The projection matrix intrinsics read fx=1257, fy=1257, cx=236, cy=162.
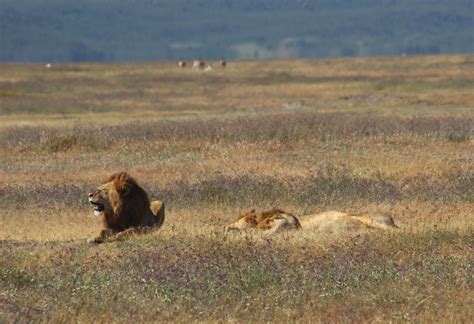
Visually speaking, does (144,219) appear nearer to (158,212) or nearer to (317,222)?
(158,212)

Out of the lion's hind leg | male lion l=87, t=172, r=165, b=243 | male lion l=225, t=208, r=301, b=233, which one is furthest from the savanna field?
male lion l=87, t=172, r=165, b=243

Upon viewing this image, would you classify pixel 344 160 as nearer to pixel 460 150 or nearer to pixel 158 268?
pixel 460 150

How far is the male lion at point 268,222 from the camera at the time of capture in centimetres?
1618

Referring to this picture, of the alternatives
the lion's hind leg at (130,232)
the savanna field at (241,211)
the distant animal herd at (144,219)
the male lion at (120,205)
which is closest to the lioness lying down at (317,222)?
the distant animal herd at (144,219)

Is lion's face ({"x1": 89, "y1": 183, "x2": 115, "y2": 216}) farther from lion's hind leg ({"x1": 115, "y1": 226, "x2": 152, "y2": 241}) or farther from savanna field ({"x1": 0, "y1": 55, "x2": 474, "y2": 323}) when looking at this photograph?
savanna field ({"x1": 0, "y1": 55, "x2": 474, "y2": 323})

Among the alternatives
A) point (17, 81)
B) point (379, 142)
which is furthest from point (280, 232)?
point (17, 81)

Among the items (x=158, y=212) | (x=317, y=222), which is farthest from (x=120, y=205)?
(x=317, y=222)

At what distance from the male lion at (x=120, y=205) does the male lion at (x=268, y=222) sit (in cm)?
123

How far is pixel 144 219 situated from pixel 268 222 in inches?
69.4

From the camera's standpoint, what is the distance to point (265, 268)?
13.1 m

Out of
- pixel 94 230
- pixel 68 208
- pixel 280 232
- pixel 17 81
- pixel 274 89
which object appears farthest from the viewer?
pixel 17 81

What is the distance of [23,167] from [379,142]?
28.6 ft

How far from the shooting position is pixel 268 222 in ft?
53.8

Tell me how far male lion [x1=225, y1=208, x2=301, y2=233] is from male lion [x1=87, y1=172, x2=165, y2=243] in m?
1.23
